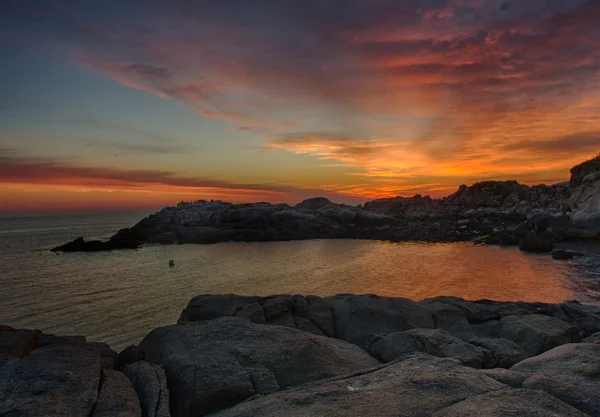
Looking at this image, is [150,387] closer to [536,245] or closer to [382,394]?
[382,394]

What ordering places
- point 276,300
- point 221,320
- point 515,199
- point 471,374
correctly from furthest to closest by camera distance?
point 515,199, point 276,300, point 221,320, point 471,374

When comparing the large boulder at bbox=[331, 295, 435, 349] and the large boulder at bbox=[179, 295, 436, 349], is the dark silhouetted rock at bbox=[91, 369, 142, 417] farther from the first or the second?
the large boulder at bbox=[331, 295, 435, 349]

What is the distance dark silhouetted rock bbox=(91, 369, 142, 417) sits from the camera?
8.50m

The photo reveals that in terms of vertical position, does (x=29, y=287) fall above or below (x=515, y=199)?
below

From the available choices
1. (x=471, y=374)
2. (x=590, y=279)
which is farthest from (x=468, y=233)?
(x=471, y=374)

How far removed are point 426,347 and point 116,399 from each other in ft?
32.6

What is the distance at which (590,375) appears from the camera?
9.19 meters

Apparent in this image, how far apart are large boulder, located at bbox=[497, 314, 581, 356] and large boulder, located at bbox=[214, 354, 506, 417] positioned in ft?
27.9

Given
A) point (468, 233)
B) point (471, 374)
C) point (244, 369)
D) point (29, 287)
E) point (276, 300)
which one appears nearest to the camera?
point (471, 374)

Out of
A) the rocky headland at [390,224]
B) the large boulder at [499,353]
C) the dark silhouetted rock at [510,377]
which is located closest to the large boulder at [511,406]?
the dark silhouetted rock at [510,377]

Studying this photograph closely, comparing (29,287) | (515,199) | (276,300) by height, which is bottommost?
(29,287)

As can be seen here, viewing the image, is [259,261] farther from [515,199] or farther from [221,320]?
[515,199]

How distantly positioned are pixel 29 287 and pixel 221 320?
37.6 metres

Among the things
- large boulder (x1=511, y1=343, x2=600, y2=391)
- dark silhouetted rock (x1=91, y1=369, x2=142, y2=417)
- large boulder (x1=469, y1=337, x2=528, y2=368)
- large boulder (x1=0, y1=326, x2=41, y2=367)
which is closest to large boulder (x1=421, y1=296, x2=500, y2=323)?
large boulder (x1=469, y1=337, x2=528, y2=368)
